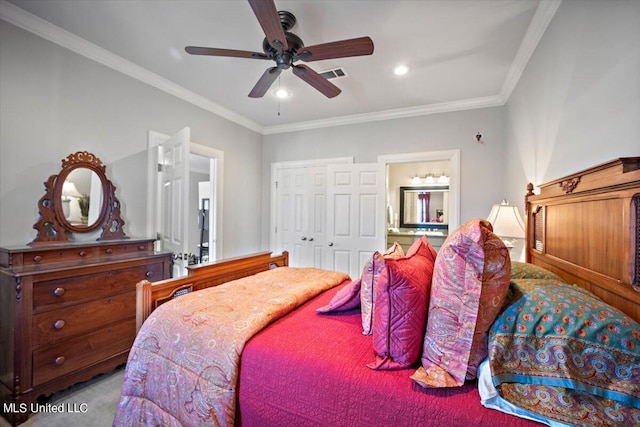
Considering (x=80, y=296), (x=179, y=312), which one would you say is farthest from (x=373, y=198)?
(x=80, y=296)

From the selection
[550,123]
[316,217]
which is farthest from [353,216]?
[550,123]

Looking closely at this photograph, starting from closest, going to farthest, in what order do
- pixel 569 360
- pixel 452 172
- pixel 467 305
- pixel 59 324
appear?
pixel 569 360 < pixel 467 305 < pixel 59 324 < pixel 452 172

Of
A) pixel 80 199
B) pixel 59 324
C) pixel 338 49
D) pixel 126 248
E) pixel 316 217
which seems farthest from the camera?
pixel 316 217

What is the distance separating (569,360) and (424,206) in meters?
4.67

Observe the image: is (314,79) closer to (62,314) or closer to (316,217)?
(316,217)

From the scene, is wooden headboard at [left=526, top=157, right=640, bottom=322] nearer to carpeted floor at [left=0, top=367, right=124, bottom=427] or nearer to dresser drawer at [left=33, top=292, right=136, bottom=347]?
carpeted floor at [left=0, top=367, right=124, bottom=427]

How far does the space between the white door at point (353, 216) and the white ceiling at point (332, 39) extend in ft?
3.33

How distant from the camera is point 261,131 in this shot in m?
4.46

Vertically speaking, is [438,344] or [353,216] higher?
[353,216]

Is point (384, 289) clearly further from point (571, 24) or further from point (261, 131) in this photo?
point (261, 131)

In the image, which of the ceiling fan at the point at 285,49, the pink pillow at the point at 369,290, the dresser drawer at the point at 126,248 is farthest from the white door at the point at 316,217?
the pink pillow at the point at 369,290

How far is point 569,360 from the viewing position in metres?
0.79

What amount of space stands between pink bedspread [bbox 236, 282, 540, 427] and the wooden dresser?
164cm

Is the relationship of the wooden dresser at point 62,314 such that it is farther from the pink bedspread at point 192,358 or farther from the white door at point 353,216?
the white door at point 353,216
